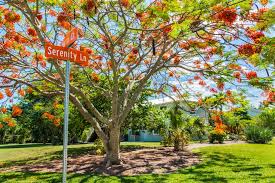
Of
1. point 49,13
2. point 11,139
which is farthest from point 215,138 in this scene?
point 11,139

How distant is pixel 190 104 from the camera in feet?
51.2

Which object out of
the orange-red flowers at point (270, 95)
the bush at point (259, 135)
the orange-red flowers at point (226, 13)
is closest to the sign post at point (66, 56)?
the orange-red flowers at point (226, 13)

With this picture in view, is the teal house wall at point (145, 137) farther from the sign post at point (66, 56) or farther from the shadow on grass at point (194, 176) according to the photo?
the sign post at point (66, 56)

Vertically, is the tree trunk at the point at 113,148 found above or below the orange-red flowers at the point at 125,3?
below

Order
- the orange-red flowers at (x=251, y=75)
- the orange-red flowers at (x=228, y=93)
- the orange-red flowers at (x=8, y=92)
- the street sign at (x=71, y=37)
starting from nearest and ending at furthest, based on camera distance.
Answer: the street sign at (x=71, y=37) < the orange-red flowers at (x=251, y=75) < the orange-red flowers at (x=8, y=92) < the orange-red flowers at (x=228, y=93)

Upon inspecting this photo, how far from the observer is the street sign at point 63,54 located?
5031mm

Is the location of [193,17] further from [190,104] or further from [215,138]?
[215,138]

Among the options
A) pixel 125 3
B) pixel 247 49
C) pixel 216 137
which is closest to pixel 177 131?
pixel 216 137

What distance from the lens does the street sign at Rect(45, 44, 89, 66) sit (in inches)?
198

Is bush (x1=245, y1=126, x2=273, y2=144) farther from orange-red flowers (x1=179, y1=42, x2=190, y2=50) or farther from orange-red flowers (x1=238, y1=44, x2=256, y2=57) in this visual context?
orange-red flowers (x1=238, y1=44, x2=256, y2=57)

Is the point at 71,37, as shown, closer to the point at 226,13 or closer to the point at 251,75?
the point at 226,13

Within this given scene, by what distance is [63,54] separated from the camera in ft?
17.0

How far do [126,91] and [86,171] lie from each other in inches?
142

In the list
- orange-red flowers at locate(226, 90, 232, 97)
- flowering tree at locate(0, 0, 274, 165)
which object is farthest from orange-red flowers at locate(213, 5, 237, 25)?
orange-red flowers at locate(226, 90, 232, 97)
